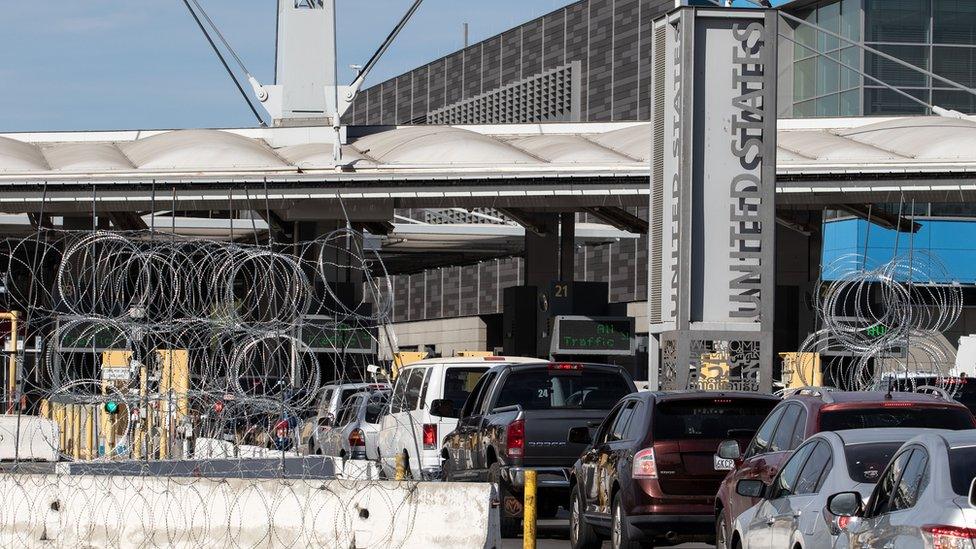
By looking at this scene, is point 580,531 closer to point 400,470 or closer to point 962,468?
point 400,470

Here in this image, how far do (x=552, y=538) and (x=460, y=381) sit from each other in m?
3.76

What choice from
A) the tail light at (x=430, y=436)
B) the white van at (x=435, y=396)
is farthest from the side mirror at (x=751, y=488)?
the tail light at (x=430, y=436)

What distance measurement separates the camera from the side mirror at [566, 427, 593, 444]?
683 inches

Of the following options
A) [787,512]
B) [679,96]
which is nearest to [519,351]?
[679,96]

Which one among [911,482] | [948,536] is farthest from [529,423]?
[948,536]

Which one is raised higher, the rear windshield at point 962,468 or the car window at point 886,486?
the rear windshield at point 962,468

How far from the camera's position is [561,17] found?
7581 cm

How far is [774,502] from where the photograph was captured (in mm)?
11961

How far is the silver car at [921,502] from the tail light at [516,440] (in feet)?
27.3

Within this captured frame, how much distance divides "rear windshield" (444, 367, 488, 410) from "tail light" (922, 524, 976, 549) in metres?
14.8

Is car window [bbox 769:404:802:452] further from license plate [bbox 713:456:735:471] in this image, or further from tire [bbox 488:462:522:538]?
tire [bbox 488:462:522:538]

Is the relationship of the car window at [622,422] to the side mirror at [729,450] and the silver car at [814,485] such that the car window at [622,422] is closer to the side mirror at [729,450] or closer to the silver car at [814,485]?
the side mirror at [729,450]

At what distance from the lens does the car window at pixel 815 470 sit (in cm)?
1127

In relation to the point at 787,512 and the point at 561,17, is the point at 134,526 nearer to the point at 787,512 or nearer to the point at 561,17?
the point at 787,512
